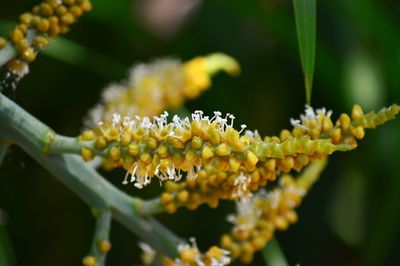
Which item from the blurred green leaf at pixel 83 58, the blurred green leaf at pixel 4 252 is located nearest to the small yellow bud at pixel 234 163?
the blurred green leaf at pixel 4 252

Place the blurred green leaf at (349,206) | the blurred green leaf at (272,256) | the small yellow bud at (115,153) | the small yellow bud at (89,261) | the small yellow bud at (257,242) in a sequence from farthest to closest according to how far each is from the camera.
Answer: the blurred green leaf at (349,206) → the blurred green leaf at (272,256) → the small yellow bud at (257,242) → the small yellow bud at (89,261) → the small yellow bud at (115,153)

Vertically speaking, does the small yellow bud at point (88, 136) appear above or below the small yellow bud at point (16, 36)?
below

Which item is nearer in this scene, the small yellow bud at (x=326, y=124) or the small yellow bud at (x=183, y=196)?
the small yellow bud at (x=326, y=124)

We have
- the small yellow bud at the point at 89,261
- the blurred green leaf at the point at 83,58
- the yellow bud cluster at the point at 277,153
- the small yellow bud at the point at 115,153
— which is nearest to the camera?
the yellow bud cluster at the point at 277,153

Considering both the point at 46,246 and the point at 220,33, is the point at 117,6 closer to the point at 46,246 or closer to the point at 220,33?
the point at 220,33

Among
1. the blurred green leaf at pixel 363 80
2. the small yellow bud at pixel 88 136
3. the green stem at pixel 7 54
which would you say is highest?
the blurred green leaf at pixel 363 80

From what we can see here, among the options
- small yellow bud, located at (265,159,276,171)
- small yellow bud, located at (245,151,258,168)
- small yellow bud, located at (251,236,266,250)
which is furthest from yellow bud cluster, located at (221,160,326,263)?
small yellow bud, located at (245,151,258,168)

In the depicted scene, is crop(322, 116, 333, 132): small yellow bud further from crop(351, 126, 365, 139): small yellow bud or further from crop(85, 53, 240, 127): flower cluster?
crop(85, 53, 240, 127): flower cluster

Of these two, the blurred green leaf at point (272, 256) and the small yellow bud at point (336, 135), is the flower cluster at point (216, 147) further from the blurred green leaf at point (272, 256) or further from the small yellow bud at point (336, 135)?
the blurred green leaf at point (272, 256)

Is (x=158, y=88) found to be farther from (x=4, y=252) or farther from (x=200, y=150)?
(x=200, y=150)
